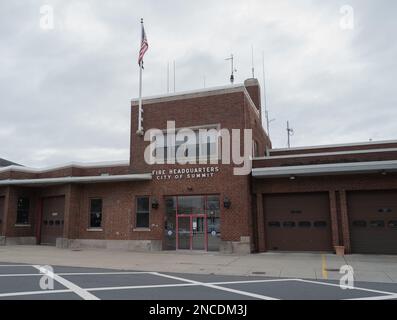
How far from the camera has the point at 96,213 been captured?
23.4m

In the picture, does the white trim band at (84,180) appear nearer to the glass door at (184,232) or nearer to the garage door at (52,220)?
the garage door at (52,220)

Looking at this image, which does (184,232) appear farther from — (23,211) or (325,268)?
(23,211)

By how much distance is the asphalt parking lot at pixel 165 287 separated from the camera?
8.63m

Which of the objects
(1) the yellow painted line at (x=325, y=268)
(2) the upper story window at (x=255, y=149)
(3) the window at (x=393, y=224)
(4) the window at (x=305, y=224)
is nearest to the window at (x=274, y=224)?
(4) the window at (x=305, y=224)

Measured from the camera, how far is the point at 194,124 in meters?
21.6

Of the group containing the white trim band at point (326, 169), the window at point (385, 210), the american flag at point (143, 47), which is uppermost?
the american flag at point (143, 47)

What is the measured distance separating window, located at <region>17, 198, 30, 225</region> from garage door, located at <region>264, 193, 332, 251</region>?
16550mm

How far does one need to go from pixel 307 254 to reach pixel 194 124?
30.1ft

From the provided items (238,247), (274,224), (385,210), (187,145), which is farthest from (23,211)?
(385,210)

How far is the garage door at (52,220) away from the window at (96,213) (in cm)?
256

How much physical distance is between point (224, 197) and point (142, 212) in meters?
5.15

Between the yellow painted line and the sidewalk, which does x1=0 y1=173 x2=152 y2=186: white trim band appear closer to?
the sidewalk
